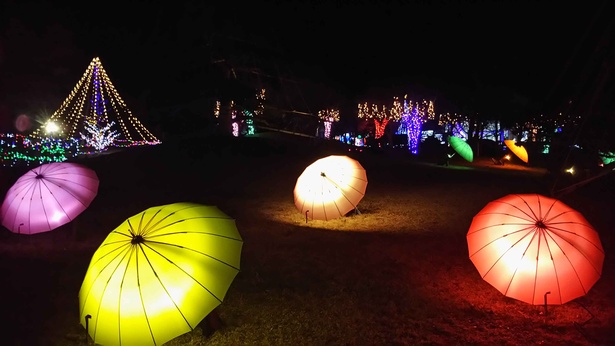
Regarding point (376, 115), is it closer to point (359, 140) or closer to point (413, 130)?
point (359, 140)

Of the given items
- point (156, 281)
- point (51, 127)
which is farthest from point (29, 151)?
point (156, 281)

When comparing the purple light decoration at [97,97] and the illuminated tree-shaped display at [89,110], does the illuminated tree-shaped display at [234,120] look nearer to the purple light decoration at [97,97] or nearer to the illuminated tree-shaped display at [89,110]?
the illuminated tree-shaped display at [89,110]

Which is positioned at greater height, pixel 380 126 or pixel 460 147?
pixel 380 126

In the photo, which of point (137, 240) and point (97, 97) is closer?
point (137, 240)

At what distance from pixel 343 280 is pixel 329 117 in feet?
100

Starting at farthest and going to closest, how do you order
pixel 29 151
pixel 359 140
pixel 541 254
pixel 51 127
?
pixel 359 140
pixel 51 127
pixel 29 151
pixel 541 254

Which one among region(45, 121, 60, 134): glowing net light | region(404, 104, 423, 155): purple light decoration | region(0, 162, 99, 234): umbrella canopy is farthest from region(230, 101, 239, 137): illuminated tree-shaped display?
region(0, 162, 99, 234): umbrella canopy

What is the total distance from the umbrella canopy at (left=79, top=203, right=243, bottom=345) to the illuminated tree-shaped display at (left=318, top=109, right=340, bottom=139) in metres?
30.3

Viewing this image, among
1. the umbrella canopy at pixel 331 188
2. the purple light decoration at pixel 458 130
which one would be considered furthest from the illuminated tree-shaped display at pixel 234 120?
the purple light decoration at pixel 458 130

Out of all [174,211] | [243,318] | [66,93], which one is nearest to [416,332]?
[243,318]

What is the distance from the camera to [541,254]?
192 inches

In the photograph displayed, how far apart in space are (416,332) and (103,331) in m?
3.22

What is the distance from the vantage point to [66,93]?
2617 centimetres

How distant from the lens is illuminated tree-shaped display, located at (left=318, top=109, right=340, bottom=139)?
34781 millimetres
